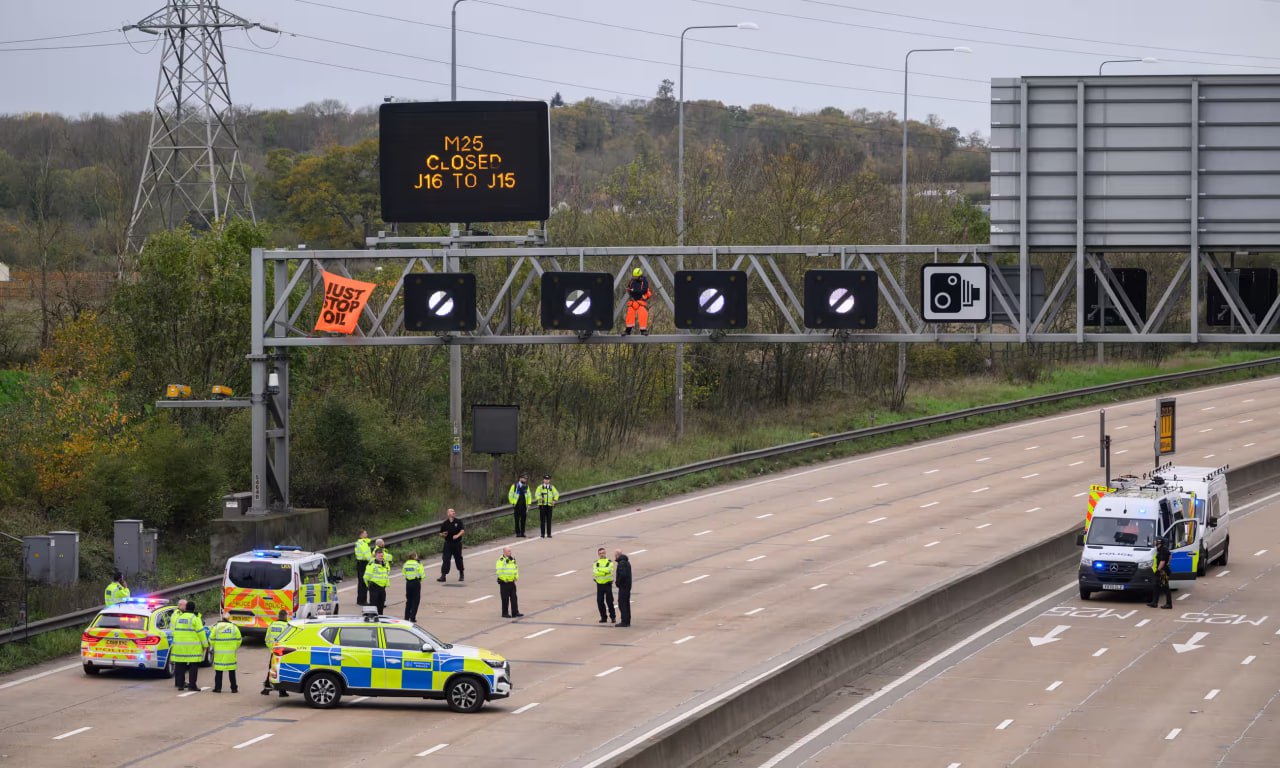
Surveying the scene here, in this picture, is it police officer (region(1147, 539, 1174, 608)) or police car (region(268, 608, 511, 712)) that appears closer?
police car (region(268, 608, 511, 712))

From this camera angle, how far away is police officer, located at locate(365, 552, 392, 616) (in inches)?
1156

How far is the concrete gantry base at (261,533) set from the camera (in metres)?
35.3

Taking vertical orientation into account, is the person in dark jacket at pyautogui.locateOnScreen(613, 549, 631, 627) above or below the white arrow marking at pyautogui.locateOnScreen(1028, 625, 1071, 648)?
above

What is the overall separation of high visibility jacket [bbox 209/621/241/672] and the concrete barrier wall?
762 cm

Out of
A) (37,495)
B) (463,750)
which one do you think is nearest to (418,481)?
(37,495)

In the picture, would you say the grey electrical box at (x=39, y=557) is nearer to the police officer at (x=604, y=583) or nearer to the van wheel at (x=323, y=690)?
the police officer at (x=604, y=583)

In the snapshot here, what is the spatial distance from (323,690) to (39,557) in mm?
11622

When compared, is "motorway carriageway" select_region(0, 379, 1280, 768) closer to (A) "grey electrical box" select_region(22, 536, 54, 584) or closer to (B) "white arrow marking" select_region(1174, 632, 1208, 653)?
(B) "white arrow marking" select_region(1174, 632, 1208, 653)

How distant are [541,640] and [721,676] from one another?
4.34 meters

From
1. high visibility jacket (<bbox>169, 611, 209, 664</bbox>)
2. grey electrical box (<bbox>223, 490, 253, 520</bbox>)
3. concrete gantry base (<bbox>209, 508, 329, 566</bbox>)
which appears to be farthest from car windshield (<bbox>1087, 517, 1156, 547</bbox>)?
high visibility jacket (<bbox>169, 611, 209, 664</bbox>)

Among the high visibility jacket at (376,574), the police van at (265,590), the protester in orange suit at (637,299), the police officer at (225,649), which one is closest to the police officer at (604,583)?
the high visibility jacket at (376,574)

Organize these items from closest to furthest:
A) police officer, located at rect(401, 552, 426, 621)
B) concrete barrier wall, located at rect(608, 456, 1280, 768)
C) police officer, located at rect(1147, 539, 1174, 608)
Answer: concrete barrier wall, located at rect(608, 456, 1280, 768)
police officer, located at rect(401, 552, 426, 621)
police officer, located at rect(1147, 539, 1174, 608)

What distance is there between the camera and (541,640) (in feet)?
93.5

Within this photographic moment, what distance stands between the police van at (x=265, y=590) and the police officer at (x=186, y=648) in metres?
2.64
